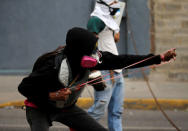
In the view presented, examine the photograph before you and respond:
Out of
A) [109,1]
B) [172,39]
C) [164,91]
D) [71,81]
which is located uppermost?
[109,1]

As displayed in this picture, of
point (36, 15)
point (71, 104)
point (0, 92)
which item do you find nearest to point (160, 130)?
point (71, 104)

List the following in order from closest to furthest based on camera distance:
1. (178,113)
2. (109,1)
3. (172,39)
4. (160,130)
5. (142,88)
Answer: (109,1) < (160,130) < (178,113) < (142,88) < (172,39)

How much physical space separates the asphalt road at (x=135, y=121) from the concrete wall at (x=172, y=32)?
2363mm

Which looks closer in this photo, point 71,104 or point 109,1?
point 71,104

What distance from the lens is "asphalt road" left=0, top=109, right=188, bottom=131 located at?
5.70 metres

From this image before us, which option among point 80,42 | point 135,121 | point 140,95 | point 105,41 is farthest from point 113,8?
point 140,95

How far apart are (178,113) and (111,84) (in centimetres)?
312

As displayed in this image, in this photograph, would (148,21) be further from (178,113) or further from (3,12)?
(3,12)

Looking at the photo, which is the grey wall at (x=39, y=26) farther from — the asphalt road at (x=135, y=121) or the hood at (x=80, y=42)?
the hood at (x=80, y=42)

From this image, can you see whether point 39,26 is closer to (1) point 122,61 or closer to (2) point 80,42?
(1) point 122,61

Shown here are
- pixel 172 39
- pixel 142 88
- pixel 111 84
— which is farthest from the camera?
pixel 172 39

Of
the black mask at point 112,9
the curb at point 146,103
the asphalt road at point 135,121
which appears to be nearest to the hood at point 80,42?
the black mask at point 112,9

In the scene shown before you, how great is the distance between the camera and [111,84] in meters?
4.47

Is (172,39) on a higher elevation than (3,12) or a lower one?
lower
